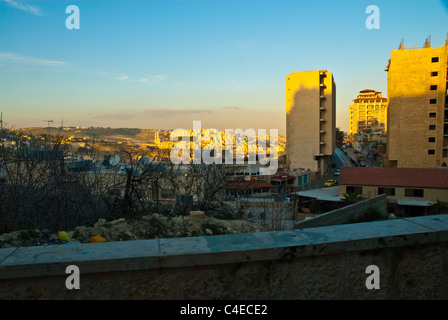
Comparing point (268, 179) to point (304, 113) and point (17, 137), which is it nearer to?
point (304, 113)

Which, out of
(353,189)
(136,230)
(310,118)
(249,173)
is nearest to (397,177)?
(353,189)

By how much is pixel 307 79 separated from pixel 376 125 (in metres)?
66.1

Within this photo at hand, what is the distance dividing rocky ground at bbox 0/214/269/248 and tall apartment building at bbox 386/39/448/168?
38.8 metres

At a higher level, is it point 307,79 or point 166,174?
point 307,79

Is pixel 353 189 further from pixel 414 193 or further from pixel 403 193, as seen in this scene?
pixel 414 193

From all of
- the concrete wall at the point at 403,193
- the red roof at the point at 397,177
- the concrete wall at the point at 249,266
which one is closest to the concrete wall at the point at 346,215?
the concrete wall at the point at 249,266

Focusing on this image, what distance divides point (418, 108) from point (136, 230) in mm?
42376

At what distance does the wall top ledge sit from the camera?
1.90 meters

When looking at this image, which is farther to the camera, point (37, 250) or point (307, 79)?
point (307, 79)

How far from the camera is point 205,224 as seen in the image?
6.68 meters

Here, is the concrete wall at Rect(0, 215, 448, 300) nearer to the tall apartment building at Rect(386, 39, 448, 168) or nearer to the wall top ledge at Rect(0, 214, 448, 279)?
the wall top ledge at Rect(0, 214, 448, 279)

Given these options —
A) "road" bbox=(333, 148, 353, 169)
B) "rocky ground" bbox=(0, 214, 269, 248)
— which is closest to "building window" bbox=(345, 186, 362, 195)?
"rocky ground" bbox=(0, 214, 269, 248)
